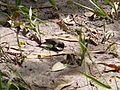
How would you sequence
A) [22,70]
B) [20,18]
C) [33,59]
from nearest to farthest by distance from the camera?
1. [22,70]
2. [33,59]
3. [20,18]

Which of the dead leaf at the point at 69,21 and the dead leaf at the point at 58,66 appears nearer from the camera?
the dead leaf at the point at 58,66

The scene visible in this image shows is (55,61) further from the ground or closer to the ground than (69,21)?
closer to the ground

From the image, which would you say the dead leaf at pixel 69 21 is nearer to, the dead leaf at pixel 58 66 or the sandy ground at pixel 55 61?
the sandy ground at pixel 55 61

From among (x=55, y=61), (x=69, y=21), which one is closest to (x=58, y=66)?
(x=55, y=61)

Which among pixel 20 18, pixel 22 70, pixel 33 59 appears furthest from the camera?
pixel 20 18

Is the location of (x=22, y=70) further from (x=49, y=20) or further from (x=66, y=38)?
(x=49, y=20)

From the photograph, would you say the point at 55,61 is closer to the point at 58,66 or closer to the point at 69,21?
the point at 58,66

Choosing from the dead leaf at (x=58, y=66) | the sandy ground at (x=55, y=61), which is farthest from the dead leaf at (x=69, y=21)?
the dead leaf at (x=58, y=66)

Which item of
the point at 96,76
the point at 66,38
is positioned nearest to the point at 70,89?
the point at 96,76

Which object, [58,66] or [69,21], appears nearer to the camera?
[58,66]

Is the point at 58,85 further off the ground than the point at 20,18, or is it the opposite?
the point at 20,18

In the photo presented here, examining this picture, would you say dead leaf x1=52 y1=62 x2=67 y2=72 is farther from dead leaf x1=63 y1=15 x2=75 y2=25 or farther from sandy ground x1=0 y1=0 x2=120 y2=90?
dead leaf x1=63 y1=15 x2=75 y2=25
